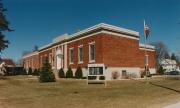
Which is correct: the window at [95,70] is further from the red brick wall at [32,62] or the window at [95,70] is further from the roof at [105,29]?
the red brick wall at [32,62]

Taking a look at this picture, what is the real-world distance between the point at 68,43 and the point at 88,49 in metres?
7.35

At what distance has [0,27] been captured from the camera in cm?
3847

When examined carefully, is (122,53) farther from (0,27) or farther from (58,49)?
(0,27)

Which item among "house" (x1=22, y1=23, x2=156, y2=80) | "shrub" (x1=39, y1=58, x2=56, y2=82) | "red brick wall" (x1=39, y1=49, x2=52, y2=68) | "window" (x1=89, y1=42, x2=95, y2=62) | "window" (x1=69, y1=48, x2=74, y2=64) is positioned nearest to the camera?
"shrub" (x1=39, y1=58, x2=56, y2=82)

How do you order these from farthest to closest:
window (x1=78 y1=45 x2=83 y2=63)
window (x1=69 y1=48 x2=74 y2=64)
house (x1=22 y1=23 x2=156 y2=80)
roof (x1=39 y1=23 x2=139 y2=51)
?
window (x1=69 y1=48 x2=74 y2=64) < window (x1=78 y1=45 x2=83 y2=63) < roof (x1=39 y1=23 x2=139 y2=51) < house (x1=22 y1=23 x2=156 y2=80)

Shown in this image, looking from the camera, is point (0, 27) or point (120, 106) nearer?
point (120, 106)

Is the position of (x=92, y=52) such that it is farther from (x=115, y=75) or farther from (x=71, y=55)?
(x=71, y=55)

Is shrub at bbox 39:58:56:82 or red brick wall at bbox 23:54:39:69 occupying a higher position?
red brick wall at bbox 23:54:39:69

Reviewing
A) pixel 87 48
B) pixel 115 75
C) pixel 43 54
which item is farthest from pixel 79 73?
pixel 43 54

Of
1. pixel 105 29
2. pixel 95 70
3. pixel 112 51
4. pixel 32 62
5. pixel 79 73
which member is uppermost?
pixel 105 29

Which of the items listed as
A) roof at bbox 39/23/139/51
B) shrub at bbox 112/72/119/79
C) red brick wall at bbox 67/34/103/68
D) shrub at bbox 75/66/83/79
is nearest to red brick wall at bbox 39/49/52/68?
red brick wall at bbox 67/34/103/68

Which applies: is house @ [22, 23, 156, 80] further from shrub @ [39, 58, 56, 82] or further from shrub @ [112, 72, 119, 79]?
shrub @ [39, 58, 56, 82]

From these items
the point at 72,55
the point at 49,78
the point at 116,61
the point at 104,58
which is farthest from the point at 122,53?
the point at 49,78

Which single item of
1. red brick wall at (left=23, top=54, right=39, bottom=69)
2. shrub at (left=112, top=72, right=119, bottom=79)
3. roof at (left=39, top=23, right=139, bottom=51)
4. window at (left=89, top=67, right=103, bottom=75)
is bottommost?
shrub at (left=112, top=72, right=119, bottom=79)
